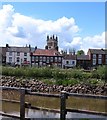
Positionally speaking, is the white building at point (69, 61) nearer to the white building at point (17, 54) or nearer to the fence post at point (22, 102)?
the white building at point (17, 54)

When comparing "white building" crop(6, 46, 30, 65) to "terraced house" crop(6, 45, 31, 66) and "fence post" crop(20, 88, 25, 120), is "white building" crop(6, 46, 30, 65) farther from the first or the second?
"fence post" crop(20, 88, 25, 120)

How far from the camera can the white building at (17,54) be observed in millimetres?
62469

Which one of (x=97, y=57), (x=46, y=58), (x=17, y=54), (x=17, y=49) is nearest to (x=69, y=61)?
(x=46, y=58)

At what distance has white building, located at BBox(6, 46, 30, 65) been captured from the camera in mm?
62469

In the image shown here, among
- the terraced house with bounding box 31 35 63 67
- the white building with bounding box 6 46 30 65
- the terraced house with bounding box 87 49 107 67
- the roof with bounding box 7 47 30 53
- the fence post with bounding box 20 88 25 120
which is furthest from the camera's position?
the roof with bounding box 7 47 30 53

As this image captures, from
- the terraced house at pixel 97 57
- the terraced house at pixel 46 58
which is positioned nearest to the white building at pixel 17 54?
the terraced house at pixel 46 58

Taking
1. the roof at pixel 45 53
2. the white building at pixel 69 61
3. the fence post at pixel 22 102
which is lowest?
the fence post at pixel 22 102

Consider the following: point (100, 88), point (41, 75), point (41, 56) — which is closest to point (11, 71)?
point (41, 75)

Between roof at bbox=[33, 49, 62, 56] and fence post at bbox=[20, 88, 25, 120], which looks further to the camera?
roof at bbox=[33, 49, 62, 56]

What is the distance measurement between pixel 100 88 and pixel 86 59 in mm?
38456

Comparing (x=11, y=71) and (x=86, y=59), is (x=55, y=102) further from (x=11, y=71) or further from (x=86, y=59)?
(x=86, y=59)

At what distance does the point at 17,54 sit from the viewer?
6412cm

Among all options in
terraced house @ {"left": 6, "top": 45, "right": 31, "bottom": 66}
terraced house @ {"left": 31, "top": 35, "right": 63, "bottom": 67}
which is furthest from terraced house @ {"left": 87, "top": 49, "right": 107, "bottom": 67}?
terraced house @ {"left": 6, "top": 45, "right": 31, "bottom": 66}

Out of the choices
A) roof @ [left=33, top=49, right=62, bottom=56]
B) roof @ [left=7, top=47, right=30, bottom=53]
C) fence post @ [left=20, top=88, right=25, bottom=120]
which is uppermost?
roof @ [left=7, top=47, right=30, bottom=53]
